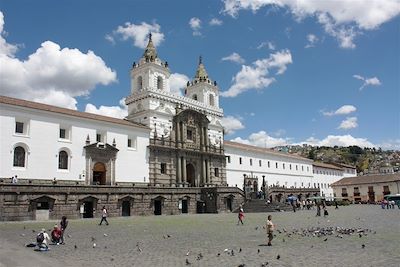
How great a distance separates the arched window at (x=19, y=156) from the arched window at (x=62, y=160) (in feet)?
11.7

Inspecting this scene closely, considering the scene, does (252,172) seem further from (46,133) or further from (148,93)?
(46,133)

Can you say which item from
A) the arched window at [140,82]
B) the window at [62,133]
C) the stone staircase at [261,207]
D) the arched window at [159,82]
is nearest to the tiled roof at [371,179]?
the stone staircase at [261,207]

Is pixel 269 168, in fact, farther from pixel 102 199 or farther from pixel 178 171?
pixel 102 199

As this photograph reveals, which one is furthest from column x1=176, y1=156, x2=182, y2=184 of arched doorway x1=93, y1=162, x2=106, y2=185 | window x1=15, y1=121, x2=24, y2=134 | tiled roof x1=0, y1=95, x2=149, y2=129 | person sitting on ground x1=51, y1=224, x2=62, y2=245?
person sitting on ground x1=51, y1=224, x2=62, y2=245

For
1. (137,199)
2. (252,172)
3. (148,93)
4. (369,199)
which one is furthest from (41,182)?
(369,199)

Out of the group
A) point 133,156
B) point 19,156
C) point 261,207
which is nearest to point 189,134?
point 133,156

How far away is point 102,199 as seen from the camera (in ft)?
121

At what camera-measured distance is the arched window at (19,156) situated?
113 feet

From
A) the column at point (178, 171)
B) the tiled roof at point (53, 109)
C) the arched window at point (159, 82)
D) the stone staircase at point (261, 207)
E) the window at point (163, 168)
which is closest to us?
the tiled roof at point (53, 109)

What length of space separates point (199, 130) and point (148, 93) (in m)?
9.94

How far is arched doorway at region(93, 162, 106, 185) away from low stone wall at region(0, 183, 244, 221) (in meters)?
3.89

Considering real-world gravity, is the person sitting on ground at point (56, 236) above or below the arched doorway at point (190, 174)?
below

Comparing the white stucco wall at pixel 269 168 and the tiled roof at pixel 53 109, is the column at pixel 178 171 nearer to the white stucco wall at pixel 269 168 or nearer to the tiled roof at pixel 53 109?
the tiled roof at pixel 53 109

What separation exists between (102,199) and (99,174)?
5.35m
